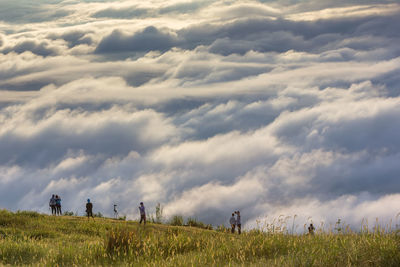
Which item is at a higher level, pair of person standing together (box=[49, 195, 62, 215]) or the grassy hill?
pair of person standing together (box=[49, 195, 62, 215])

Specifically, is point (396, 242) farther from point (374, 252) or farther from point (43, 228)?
point (43, 228)

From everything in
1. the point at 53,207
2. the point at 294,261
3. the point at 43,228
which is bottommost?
the point at 294,261

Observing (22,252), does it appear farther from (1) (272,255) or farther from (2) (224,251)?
(1) (272,255)

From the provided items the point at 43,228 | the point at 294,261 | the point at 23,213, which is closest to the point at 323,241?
the point at 294,261

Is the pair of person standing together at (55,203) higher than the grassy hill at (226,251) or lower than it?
higher

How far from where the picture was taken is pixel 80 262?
14.1 meters

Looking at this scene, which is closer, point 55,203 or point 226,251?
point 226,251

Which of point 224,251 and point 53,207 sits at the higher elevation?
point 53,207

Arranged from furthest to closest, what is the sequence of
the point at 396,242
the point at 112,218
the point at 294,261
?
1. the point at 112,218
2. the point at 396,242
3. the point at 294,261

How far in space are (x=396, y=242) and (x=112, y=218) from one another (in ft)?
78.5

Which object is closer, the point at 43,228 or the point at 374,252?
the point at 374,252

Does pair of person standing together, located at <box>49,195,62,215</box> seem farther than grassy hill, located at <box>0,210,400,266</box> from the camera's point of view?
Yes

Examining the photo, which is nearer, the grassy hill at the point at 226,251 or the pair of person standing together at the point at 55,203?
the grassy hill at the point at 226,251

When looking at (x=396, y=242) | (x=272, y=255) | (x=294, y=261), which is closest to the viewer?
(x=294, y=261)
